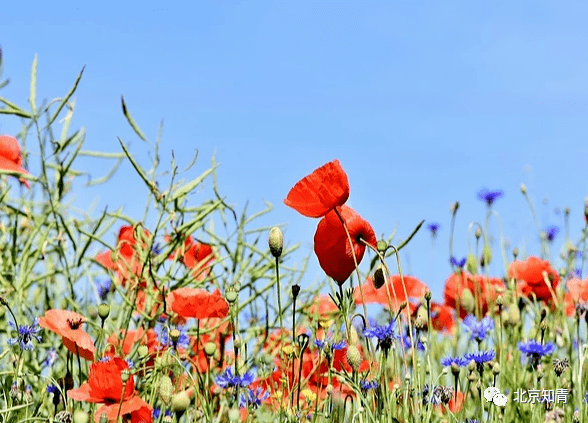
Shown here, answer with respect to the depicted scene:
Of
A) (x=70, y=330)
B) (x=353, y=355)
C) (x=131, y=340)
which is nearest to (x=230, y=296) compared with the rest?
(x=353, y=355)

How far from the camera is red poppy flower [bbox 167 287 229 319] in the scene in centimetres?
138

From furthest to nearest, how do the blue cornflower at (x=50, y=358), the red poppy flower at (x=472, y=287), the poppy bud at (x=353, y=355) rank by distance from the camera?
the red poppy flower at (x=472, y=287) → the blue cornflower at (x=50, y=358) → the poppy bud at (x=353, y=355)

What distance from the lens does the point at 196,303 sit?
1383 millimetres

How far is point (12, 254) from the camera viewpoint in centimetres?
187

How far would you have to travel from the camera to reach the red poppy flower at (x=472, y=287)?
2.12m

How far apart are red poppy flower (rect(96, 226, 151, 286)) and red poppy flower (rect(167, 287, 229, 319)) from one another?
0.44 metres

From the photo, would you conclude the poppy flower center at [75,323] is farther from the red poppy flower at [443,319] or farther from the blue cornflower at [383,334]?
the red poppy flower at [443,319]

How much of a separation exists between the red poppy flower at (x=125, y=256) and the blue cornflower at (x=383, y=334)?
0.77 meters

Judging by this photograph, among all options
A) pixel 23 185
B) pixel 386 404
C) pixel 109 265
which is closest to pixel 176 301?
pixel 386 404

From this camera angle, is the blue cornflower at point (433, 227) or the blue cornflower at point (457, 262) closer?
the blue cornflower at point (457, 262)

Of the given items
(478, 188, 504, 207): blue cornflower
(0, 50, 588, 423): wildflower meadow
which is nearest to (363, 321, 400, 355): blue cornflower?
(0, 50, 588, 423): wildflower meadow

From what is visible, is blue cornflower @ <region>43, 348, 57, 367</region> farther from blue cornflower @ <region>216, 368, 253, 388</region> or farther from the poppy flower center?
blue cornflower @ <region>216, 368, 253, 388</region>

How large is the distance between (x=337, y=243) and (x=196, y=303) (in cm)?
34

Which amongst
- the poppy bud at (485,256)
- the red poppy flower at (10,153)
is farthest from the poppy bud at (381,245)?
the poppy bud at (485,256)
